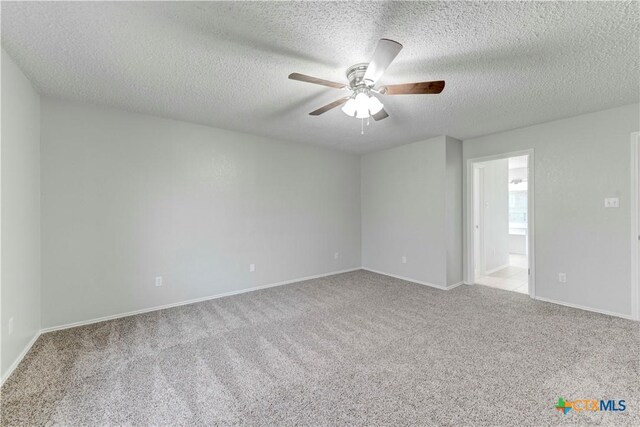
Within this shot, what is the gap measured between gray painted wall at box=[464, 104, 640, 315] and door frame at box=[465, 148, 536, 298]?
0.19 ft

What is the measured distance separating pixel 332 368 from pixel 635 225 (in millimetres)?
3671

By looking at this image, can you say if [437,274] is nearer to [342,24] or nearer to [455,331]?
[455,331]

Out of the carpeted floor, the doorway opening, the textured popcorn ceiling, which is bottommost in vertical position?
the carpeted floor

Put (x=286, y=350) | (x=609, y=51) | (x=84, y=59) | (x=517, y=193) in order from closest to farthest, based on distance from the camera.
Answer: (x=609, y=51), (x=84, y=59), (x=286, y=350), (x=517, y=193)

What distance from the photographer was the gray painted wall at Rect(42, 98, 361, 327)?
9.45 ft

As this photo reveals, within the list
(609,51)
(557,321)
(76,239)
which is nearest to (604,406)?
(557,321)

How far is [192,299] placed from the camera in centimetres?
366

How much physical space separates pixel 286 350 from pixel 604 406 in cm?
222

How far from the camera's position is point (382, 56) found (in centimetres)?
165

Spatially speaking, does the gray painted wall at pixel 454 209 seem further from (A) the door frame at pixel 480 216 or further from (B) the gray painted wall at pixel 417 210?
(A) the door frame at pixel 480 216

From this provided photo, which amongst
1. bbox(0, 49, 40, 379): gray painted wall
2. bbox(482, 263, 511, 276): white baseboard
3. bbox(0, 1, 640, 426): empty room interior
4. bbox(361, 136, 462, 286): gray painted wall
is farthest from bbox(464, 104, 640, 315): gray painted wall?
bbox(0, 49, 40, 379): gray painted wall

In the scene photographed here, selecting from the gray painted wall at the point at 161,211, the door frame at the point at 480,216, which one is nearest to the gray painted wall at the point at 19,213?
the gray painted wall at the point at 161,211

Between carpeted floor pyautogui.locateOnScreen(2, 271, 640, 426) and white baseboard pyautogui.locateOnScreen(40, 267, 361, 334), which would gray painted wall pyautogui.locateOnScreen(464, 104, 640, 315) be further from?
white baseboard pyautogui.locateOnScreen(40, 267, 361, 334)

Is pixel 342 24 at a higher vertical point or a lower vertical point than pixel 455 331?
higher
